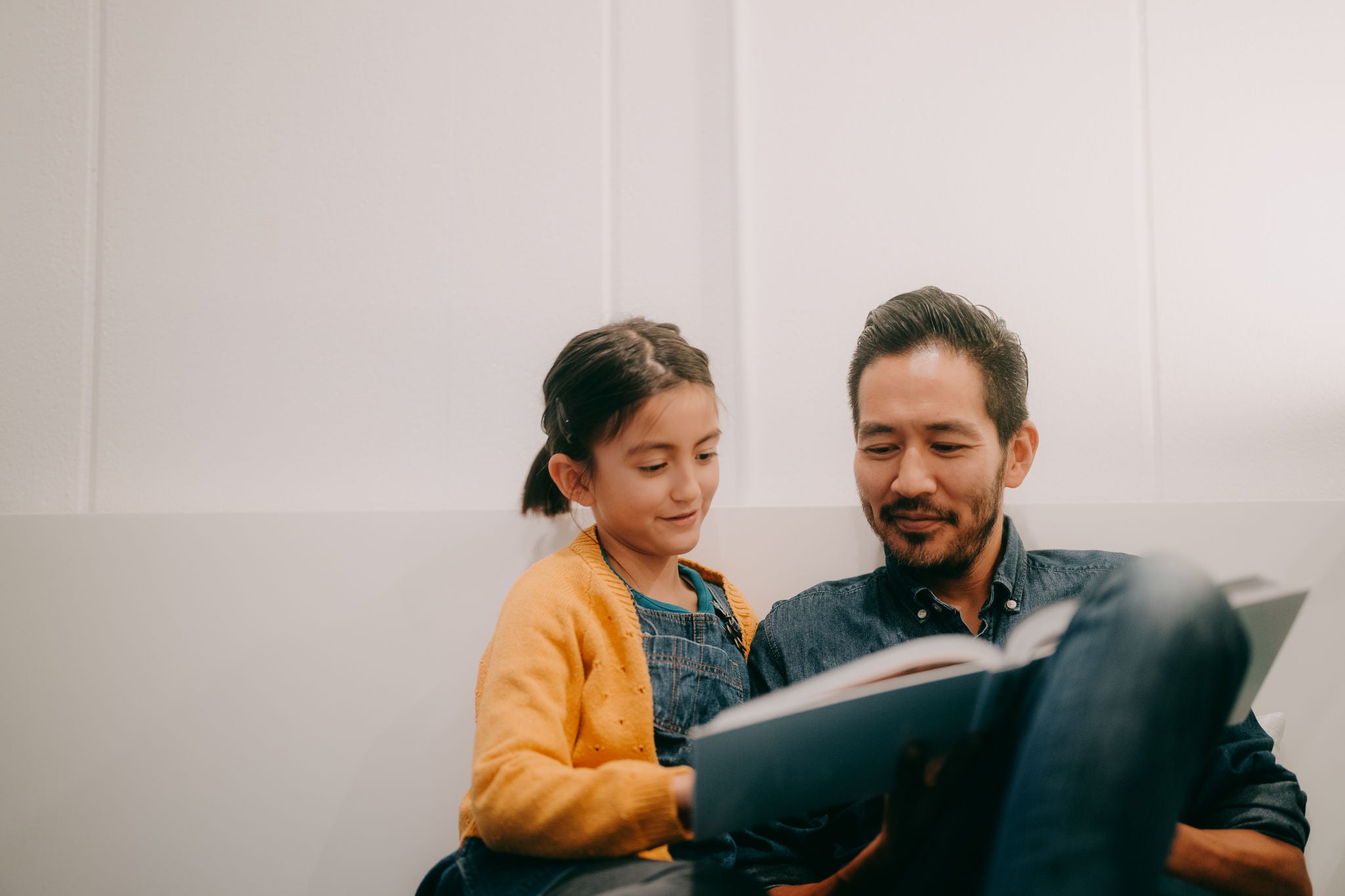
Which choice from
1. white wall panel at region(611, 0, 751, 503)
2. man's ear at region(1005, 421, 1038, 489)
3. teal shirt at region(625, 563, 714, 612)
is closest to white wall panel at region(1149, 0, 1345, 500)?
man's ear at region(1005, 421, 1038, 489)

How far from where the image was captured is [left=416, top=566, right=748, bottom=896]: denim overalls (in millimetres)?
748

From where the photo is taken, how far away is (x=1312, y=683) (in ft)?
3.57

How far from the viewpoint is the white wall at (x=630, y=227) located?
1250 millimetres

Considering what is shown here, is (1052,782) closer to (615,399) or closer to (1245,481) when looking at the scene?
(615,399)

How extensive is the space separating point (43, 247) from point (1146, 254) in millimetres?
1911

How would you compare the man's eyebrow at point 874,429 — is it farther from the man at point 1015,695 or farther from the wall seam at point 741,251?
the wall seam at point 741,251

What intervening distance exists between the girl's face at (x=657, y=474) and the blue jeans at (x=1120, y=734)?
47 centimetres

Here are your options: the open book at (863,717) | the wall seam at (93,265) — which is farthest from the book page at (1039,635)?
the wall seam at (93,265)

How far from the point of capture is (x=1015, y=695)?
622 millimetres

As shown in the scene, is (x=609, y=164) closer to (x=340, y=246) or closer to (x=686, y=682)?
(x=340, y=246)

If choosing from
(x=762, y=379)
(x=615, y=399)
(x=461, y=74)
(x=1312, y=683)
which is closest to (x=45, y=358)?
(x=461, y=74)

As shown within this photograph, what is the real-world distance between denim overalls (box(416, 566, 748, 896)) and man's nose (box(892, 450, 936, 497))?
290 millimetres

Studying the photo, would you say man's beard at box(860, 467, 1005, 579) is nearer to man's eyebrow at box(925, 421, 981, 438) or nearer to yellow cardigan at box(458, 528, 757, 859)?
man's eyebrow at box(925, 421, 981, 438)

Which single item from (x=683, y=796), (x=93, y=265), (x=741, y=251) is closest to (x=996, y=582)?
(x=683, y=796)
